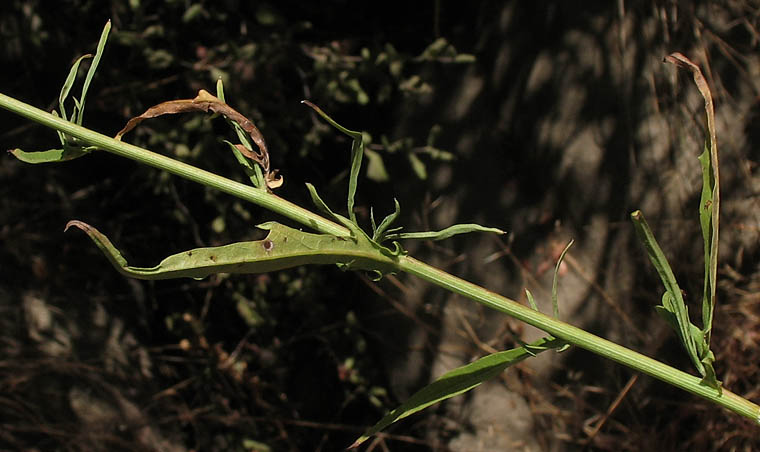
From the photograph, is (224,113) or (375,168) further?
(375,168)

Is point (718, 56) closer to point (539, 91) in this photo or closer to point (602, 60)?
point (602, 60)

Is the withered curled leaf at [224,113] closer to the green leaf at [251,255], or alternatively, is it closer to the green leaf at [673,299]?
the green leaf at [251,255]

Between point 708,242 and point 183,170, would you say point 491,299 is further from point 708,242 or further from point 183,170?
point 183,170

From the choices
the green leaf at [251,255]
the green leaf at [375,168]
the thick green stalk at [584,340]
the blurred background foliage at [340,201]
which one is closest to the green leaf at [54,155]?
the green leaf at [251,255]

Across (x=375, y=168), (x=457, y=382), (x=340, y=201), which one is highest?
(x=457, y=382)

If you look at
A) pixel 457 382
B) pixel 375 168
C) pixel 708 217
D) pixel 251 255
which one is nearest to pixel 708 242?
pixel 708 217

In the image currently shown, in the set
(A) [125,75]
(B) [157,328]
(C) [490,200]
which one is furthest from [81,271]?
(C) [490,200]

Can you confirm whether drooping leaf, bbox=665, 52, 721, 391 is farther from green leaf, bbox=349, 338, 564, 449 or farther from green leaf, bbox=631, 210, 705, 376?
green leaf, bbox=349, 338, 564, 449

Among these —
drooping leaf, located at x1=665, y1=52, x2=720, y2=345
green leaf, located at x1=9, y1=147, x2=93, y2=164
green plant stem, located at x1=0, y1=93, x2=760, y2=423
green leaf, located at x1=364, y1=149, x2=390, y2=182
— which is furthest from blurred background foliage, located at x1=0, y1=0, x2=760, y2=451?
drooping leaf, located at x1=665, y1=52, x2=720, y2=345
